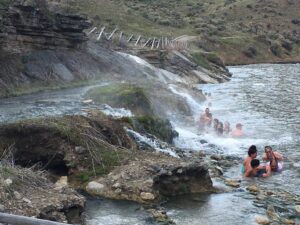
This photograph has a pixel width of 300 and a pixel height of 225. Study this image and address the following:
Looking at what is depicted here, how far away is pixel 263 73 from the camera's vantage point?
2093 inches

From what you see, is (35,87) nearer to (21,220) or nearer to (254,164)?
(254,164)

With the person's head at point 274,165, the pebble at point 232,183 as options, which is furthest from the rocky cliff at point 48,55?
the pebble at point 232,183

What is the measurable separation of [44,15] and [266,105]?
13776 mm

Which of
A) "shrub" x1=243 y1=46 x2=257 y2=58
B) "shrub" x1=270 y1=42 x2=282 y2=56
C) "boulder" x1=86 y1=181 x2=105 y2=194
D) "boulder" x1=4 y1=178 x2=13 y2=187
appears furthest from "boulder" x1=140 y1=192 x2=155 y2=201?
"shrub" x1=270 y1=42 x2=282 y2=56

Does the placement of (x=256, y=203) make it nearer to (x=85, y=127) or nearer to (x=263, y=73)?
(x=85, y=127)

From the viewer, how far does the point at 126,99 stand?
21203 millimetres

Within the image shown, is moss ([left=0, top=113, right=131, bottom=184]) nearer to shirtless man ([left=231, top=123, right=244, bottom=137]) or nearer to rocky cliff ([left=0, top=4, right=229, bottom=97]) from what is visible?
shirtless man ([left=231, top=123, right=244, bottom=137])

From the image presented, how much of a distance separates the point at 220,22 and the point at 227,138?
62410mm

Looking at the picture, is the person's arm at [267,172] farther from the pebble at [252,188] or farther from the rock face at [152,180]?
the rock face at [152,180]

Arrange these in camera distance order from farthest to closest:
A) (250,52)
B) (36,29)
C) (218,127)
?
(250,52) < (36,29) < (218,127)

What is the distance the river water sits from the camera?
36.2 feet

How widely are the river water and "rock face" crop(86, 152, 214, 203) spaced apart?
32cm

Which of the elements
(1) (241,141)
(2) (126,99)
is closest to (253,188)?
(1) (241,141)

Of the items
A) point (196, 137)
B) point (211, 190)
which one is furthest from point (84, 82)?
point (211, 190)
